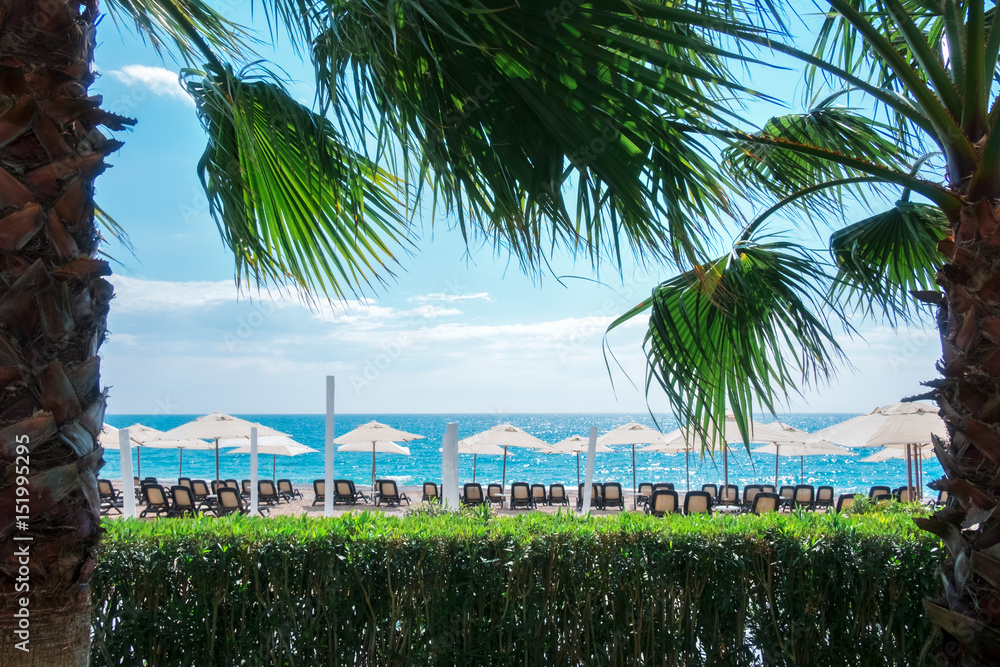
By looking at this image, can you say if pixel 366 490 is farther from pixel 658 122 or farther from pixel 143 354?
pixel 143 354

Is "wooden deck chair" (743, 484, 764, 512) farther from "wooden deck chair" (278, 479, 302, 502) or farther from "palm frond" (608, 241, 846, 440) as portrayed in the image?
"wooden deck chair" (278, 479, 302, 502)

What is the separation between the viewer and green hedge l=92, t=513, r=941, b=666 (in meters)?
3.49

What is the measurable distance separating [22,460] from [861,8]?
158 inches

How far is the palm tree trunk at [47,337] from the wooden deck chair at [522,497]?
13.9 meters

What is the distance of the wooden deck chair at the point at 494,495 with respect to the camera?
1528 cm

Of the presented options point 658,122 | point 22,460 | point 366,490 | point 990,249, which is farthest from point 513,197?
point 366,490

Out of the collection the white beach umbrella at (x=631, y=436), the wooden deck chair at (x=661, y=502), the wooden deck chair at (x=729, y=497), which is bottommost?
the wooden deck chair at (x=729, y=497)

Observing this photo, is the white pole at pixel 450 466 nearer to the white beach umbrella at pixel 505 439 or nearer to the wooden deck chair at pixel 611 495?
the wooden deck chair at pixel 611 495

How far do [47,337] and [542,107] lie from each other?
1.49m

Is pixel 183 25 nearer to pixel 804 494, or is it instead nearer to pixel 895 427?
pixel 895 427

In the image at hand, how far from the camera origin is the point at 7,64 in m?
1.64

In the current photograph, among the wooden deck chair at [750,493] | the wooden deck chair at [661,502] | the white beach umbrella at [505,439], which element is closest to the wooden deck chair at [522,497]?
the white beach umbrella at [505,439]

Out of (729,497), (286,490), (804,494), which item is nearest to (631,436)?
(729,497)

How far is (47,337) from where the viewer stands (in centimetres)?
158
